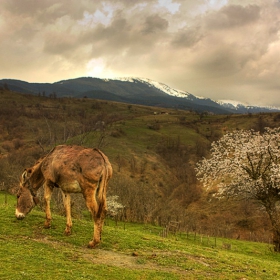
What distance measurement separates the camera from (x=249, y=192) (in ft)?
90.6

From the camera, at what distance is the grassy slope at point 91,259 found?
900cm

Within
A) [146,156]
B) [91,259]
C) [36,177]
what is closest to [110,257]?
[91,259]

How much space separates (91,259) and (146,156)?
305ft

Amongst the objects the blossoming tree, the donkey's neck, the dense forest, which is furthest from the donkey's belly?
the blossoming tree

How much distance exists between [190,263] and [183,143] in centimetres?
11428

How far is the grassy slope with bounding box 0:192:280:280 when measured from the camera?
29.5ft

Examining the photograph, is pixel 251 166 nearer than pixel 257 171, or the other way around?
pixel 257 171

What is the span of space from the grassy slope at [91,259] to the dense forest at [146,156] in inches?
696

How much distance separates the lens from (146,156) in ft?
338

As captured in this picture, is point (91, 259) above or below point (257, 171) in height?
below

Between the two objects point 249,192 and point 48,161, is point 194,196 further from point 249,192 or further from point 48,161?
point 48,161

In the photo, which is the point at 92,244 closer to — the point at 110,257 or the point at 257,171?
the point at 110,257

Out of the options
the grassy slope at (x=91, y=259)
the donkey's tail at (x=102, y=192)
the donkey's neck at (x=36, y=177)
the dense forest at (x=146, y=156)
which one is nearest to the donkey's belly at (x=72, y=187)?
the donkey's tail at (x=102, y=192)

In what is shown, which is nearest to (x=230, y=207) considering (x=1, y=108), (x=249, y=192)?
(x=249, y=192)
